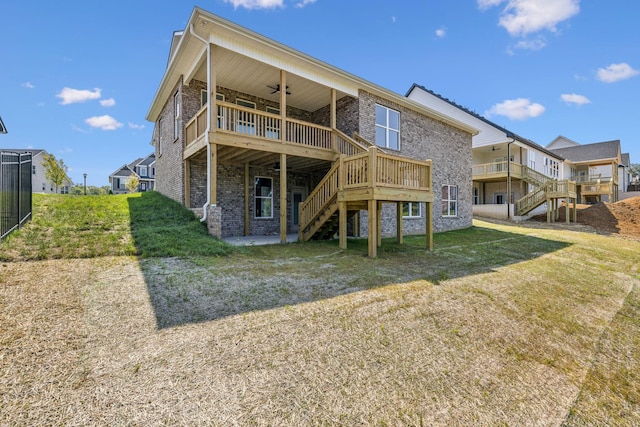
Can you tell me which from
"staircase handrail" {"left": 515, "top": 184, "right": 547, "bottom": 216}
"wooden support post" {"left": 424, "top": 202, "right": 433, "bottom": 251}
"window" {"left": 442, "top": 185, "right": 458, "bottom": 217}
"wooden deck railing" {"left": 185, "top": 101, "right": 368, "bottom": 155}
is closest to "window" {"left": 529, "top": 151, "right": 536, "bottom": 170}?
"staircase handrail" {"left": 515, "top": 184, "right": 547, "bottom": 216}

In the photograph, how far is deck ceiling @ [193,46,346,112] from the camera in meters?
9.70

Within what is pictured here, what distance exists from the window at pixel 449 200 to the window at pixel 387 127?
439 centimetres

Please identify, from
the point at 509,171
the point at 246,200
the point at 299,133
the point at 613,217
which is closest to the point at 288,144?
the point at 299,133

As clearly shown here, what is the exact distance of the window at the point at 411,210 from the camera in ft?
45.4

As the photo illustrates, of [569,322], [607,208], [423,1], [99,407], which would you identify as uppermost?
[423,1]

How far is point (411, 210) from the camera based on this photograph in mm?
14125

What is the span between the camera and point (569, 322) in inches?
176

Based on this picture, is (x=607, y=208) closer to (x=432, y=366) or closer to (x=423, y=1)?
(x=423, y=1)

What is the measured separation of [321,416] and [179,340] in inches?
68.3

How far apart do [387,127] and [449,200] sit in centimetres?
592

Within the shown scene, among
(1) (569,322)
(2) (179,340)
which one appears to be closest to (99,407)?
(2) (179,340)

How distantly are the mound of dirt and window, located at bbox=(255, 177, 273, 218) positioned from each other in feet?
62.5

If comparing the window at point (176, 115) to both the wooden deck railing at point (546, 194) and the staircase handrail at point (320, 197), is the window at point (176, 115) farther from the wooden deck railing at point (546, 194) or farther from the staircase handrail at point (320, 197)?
the wooden deck railing at point (546, 194)

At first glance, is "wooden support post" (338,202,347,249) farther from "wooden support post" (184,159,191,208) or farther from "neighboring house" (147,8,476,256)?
"wooden support post" (184,159,191,208)
